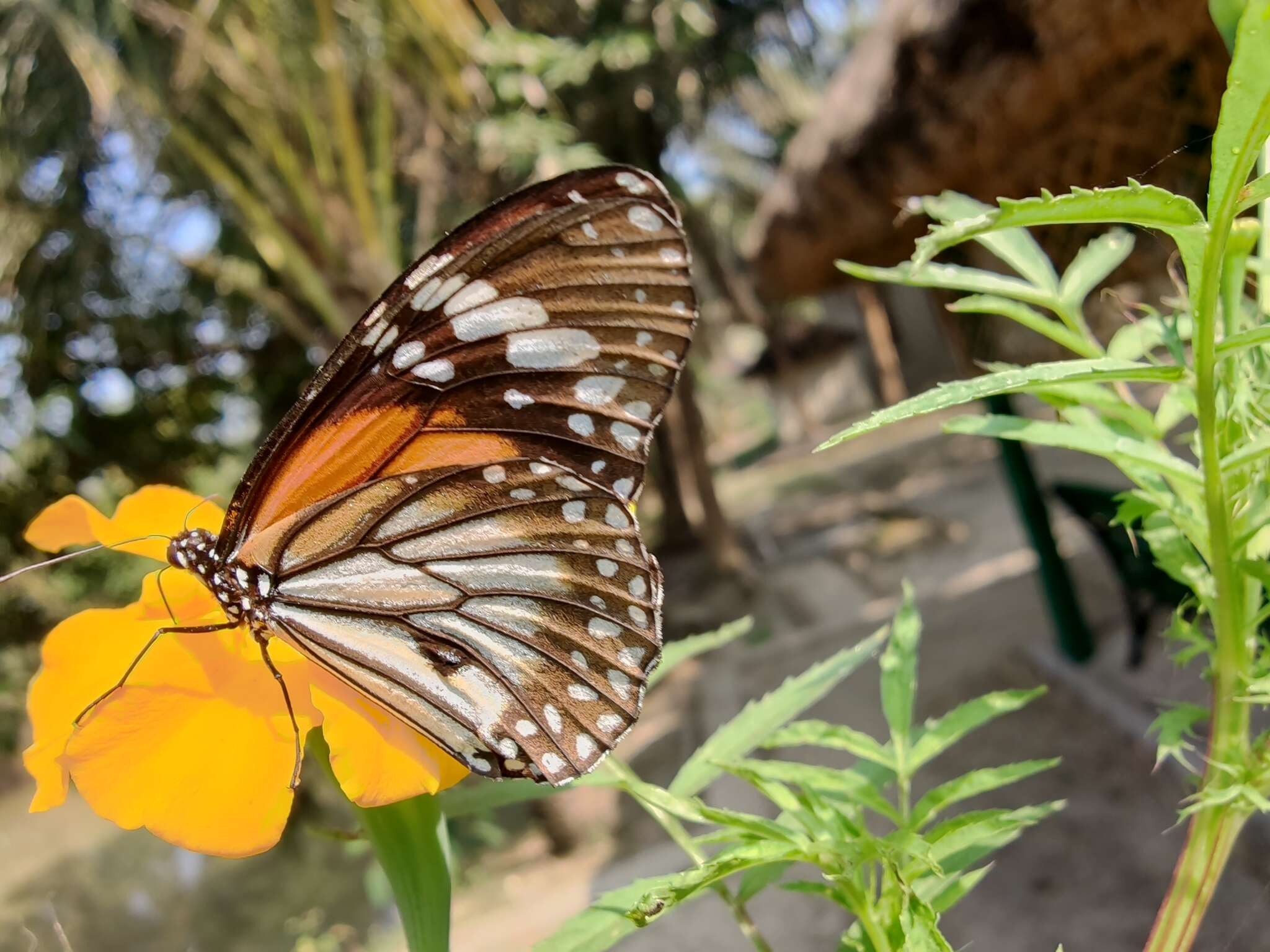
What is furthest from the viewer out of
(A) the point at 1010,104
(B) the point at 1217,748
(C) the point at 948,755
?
(C) the point at 948,755

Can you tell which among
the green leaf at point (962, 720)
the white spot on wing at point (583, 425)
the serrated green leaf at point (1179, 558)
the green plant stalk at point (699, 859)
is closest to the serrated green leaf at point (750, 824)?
the green plant stalk at point (699, 859)

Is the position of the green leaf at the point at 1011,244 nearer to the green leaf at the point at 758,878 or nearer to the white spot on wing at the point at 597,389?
the white spot on wing at the point at 597,389

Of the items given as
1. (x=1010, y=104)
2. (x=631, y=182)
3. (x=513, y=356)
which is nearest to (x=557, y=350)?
(x=513, y=356)

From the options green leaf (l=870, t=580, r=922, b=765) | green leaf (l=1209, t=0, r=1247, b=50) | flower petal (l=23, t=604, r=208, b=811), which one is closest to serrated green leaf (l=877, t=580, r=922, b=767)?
green leaf (l=870, t=580, r=922, b=765)

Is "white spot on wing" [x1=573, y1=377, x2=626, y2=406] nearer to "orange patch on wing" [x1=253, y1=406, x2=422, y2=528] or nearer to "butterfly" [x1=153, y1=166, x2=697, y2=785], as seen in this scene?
"butterfly" [x1=153, y1=166, x2=697, y2=785]

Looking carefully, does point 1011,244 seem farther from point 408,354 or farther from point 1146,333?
point 408,354

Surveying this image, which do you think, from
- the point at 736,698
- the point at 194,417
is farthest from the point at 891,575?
the point at 194,417
